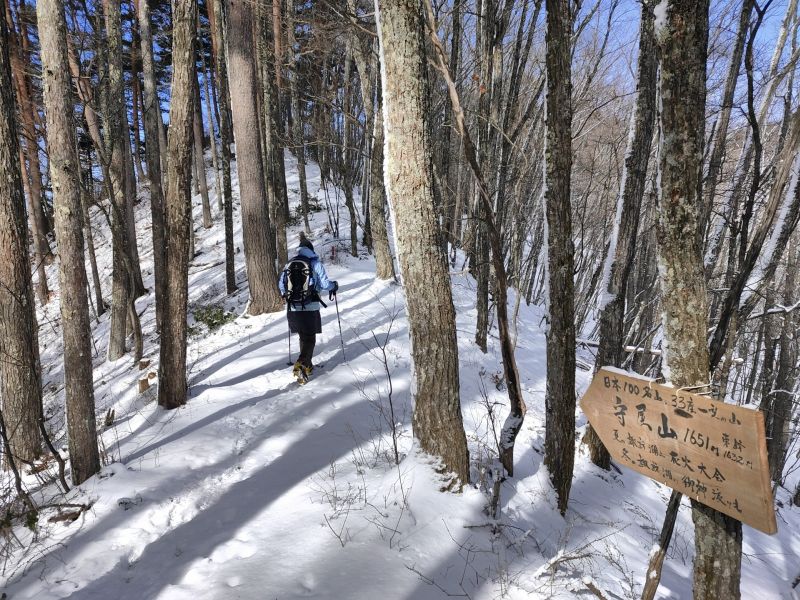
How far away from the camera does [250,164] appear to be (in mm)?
8703

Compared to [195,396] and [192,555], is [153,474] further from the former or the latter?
[195,396]

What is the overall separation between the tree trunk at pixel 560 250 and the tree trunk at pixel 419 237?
2.83 ft

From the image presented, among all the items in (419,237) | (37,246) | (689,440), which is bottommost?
(37,246)

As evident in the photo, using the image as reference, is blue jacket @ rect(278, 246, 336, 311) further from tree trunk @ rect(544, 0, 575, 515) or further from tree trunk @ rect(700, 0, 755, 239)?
tree trunk @ rect(700, 0, 755, 239)

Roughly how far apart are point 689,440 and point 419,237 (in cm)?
208

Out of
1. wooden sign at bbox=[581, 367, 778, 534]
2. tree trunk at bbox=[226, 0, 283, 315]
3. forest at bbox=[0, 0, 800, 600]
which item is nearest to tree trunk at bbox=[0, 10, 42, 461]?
forest at bbox=[0, 0, 800, 600]

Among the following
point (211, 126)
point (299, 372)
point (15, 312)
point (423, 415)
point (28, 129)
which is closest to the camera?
point (423, 415)

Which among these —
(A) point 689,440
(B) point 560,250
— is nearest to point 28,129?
(B) point 560,250

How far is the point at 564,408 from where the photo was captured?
363cm

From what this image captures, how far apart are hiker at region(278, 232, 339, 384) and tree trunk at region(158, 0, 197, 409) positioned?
4.44ft

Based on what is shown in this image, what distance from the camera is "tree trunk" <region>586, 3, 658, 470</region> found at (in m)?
4.56

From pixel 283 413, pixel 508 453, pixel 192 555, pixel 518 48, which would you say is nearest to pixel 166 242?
pixel 283 413

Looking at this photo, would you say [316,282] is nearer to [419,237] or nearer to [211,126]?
[419,237]

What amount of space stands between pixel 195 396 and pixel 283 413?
56.0 inches
